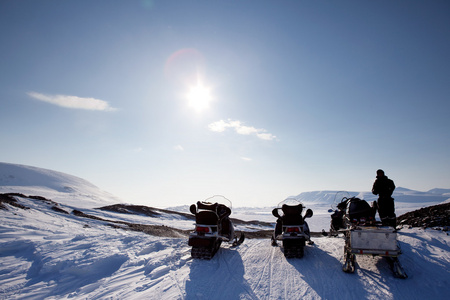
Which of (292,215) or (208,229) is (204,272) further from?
(292,215)

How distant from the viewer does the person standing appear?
8.31m

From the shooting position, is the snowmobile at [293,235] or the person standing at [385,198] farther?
the person standing at [385,198]

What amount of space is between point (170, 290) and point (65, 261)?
3379 mm

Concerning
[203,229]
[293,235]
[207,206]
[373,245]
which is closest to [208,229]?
[203,229]

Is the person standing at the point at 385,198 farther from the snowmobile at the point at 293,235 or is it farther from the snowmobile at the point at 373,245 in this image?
the snowmobile at the point at 293,235

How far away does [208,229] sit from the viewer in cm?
742

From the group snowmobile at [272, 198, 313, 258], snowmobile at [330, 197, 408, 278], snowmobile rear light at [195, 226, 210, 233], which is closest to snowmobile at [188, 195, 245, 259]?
snowmobile rear light at [195, 226, 210, 233]

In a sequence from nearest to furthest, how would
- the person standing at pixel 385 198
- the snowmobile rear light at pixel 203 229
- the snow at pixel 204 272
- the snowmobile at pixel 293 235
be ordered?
the snow at pixel 204 272, the snowmobile at pixel 293 235, the snowmobile rear light at pixel 203 229, the person standing at pixel 385 198

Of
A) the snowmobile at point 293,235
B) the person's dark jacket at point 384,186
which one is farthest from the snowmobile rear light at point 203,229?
the person's dark jacket at point 384,186

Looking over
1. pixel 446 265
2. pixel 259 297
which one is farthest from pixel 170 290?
pixel 446 265

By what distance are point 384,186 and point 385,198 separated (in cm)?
45

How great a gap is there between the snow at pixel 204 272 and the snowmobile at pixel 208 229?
1.16 ft

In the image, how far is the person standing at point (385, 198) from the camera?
8312 millimetres

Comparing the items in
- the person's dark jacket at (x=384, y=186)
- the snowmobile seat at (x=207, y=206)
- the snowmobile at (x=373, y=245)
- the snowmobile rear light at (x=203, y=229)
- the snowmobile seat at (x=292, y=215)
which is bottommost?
the snowmobile at (x=373, y=245)
